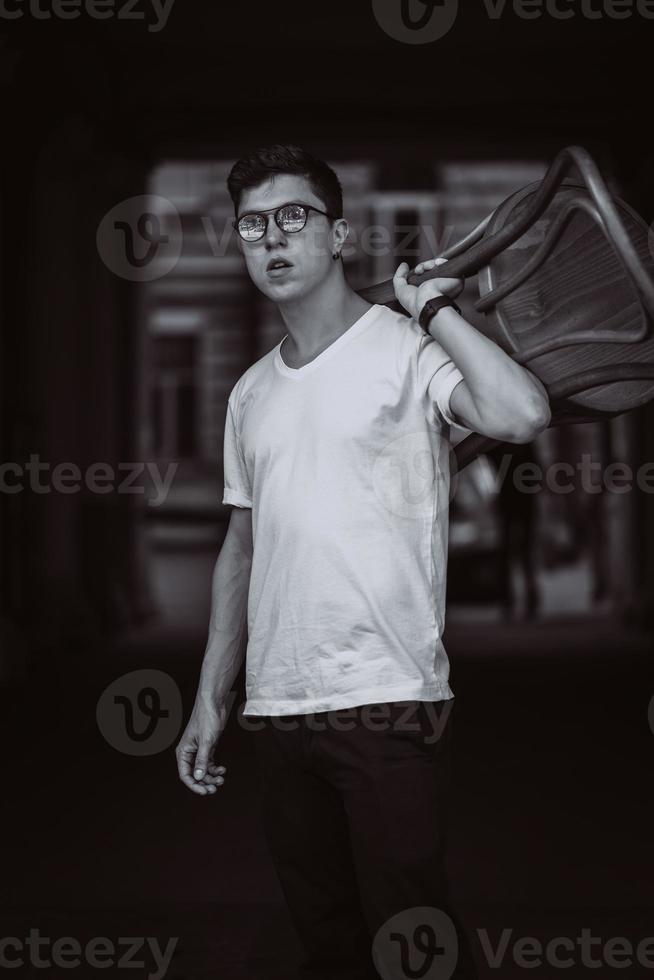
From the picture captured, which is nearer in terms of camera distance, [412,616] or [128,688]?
[412,616]

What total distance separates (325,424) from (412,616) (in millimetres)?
361

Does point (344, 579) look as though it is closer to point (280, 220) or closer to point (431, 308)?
point (431, 308)

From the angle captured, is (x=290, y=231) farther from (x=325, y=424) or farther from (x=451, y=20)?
(x=451, y=20)

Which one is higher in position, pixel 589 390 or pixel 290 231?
pixel 290 231

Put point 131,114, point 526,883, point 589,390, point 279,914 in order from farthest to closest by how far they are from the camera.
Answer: point 131,114, point 526,883, point 279,914, point 589,390

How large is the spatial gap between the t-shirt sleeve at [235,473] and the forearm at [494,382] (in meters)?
0.62

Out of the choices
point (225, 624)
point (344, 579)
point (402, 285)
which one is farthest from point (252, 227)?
point (225, 624)

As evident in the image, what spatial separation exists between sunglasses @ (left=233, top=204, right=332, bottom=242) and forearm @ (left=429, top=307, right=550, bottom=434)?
36 cm

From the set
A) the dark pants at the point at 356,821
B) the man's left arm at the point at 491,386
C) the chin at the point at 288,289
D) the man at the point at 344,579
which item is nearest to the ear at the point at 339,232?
the man at the point at 344,579

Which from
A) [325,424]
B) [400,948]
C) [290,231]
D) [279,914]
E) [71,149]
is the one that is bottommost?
[279,914]

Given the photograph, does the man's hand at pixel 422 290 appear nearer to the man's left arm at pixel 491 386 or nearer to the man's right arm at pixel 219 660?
the man's left arm at pixel 491 386

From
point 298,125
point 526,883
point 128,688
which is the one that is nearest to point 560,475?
point 298,125

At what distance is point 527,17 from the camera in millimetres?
10359

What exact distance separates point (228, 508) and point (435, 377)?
866 centimetres
